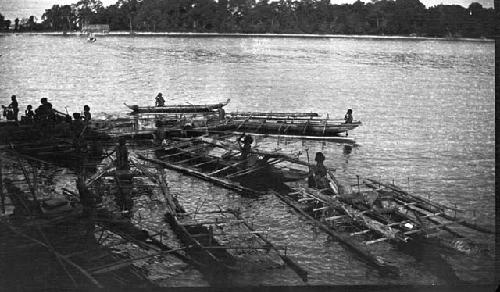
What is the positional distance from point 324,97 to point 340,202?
15.5m

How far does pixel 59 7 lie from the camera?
36.9 ft

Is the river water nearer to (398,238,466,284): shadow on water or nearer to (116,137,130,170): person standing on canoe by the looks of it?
(398,238,466,284): shadow on water

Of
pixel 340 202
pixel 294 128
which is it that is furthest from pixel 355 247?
pixel 294 128

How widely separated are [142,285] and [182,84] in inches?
746

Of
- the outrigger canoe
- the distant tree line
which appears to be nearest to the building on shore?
the distant tree line

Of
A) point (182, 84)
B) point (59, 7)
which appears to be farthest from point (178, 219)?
point (182, 84)

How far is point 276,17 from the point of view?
2231 cm

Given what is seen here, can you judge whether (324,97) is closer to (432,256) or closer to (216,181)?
(216,181)

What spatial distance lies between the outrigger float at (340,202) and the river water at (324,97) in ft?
0.75

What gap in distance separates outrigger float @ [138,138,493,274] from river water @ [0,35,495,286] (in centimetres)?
23

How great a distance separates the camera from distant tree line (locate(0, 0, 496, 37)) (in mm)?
11578

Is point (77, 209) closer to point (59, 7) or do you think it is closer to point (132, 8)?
point (59, 7)

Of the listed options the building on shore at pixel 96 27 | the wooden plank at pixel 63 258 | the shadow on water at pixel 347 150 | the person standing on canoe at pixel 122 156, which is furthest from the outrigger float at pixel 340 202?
the shadow on water at pixel 347 150

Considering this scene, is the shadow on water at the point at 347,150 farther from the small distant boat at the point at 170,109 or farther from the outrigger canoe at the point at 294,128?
the small distant boat at the point at 170,109
